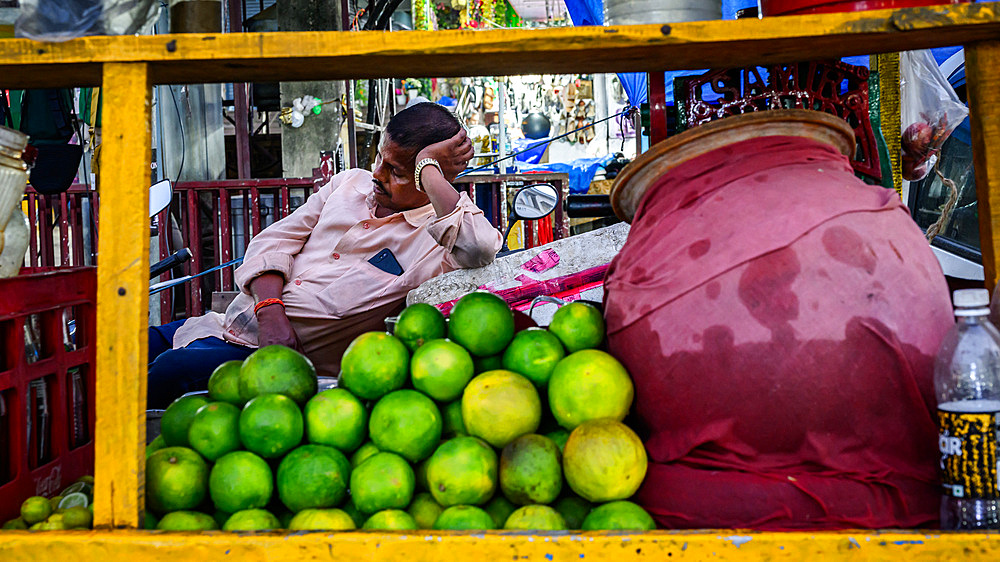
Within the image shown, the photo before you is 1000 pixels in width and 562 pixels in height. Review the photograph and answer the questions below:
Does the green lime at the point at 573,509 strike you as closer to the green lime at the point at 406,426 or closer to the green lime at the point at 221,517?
the green lime at the point at 406,426

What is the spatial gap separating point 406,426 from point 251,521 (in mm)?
333

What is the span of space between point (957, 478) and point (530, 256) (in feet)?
6.62

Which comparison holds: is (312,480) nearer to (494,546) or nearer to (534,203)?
(494,546)

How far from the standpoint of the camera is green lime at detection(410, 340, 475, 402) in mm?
1605

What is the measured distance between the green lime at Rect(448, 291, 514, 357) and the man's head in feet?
4.06

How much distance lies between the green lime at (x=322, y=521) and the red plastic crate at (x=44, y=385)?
2.11ft

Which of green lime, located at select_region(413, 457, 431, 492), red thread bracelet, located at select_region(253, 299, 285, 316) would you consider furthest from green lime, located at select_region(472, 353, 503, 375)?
red thread bracelet, located at select_region(253, 299, 285, 316)

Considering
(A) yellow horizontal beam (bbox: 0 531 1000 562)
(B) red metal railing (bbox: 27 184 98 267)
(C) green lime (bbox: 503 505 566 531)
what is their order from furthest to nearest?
(B) red metal railing (bbox: 27 184 98 267) → (C) green lime (bbox: 503 505 566 531) → (A) yellow horizontal beam (bbox: 0 531 1000 562)

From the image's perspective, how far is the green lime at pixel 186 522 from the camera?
4.61 feet

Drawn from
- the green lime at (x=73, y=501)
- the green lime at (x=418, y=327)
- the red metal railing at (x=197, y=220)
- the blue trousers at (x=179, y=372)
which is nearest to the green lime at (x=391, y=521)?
the green lime at (x=418, y=327)

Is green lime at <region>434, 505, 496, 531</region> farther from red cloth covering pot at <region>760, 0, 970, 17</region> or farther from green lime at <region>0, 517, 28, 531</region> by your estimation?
red cloth covering pot at <region>760, 0, 970, 17</region>

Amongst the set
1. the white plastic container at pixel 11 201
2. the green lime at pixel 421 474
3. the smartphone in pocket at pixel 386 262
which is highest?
the white plastic container at pixel 11 201

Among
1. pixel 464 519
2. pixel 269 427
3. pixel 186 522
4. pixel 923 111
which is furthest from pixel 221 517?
pixel 923 111

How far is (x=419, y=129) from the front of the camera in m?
2.84
